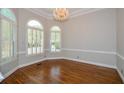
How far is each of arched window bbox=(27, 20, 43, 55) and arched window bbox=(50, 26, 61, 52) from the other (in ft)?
2.73

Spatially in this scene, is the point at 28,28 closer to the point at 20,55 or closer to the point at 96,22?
the point at 20,55

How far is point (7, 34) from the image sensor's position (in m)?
3.60

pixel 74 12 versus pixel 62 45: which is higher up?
pixel 74 12

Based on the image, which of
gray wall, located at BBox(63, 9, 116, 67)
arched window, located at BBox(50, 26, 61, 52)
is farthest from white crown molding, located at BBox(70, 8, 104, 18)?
arched window, located at BBox(50, 26, 61, 52)

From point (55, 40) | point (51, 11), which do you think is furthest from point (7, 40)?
point (55, 40)

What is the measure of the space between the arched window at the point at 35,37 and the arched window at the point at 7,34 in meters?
1.24

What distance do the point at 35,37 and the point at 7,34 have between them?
229cm

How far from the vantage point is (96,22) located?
5.14 metres

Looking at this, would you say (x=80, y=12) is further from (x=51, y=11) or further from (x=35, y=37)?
(x=35, y=37)

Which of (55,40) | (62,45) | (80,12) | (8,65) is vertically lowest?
(8,65)

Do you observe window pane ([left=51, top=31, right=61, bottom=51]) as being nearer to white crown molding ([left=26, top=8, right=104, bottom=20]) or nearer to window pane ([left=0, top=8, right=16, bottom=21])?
white crown molding ([left=26, top=8, right=104, bottom=20])

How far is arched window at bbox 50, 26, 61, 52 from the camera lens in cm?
679
